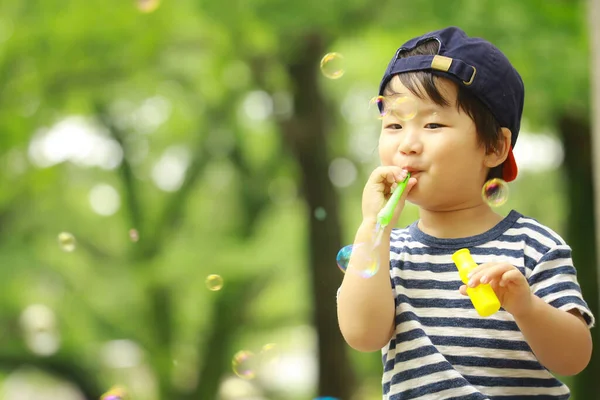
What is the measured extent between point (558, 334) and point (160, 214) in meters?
10.0

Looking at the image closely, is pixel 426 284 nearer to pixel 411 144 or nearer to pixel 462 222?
pixel 462 222

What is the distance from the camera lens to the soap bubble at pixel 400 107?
1.87 meters

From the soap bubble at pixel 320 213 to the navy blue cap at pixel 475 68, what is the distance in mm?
5865

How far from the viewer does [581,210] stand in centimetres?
801

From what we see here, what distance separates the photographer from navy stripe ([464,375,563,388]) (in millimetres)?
1804

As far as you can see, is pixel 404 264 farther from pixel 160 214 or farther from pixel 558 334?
pixel 160 214

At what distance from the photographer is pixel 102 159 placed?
39.0ft

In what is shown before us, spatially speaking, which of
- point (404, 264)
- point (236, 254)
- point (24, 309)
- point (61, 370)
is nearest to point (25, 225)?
point (24, 309)

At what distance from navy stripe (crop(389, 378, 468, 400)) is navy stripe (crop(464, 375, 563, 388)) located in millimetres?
31

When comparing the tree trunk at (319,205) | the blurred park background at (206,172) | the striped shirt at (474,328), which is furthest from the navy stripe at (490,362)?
the tree trunk at (319,205)

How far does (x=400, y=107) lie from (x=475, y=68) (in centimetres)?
19

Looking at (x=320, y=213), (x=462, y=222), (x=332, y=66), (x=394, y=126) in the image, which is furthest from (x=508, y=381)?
(x=320, y=213)

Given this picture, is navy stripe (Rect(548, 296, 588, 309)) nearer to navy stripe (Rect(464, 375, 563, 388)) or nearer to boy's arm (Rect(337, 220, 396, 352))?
navy stripe (Rect(464, 375, 563, 388))

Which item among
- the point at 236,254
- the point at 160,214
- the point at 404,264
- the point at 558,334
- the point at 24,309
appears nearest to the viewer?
the point at 558,334
